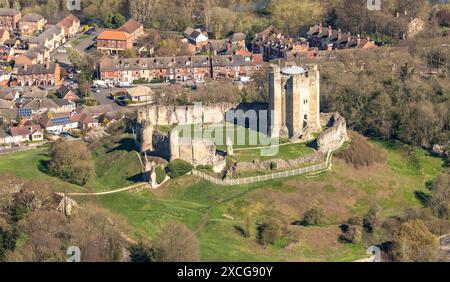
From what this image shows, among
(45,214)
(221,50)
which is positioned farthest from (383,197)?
(221,50)

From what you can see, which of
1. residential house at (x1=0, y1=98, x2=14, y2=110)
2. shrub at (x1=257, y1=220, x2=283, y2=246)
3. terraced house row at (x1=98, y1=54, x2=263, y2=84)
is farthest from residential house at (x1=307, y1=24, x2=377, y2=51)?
shrub at (x1=257, y1=220, x2=283, y2=246)

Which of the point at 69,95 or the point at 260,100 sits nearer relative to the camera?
the point at 260,100

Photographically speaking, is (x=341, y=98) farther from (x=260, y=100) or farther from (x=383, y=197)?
(x=383, y=197)

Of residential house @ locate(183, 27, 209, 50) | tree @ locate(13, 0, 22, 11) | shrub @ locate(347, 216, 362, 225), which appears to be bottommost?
shrub @ locate(347, 216, 362, 225)

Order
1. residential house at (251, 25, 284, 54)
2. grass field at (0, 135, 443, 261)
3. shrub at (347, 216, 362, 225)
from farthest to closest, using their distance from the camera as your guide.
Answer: residential house at (251, 25, 284, 54) → shrub at (347, 216, 362, 225) → grass field at (0, 135, 443, 261)

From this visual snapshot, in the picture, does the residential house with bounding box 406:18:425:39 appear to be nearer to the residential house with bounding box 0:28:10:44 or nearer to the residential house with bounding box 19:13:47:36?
the residential house with bounding box 19:13:47:36

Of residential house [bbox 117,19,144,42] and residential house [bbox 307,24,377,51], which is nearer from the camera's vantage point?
residential house [bbox 307,24,377,51]

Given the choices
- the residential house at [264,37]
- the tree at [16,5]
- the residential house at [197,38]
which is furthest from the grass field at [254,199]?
the tree at [16,5]

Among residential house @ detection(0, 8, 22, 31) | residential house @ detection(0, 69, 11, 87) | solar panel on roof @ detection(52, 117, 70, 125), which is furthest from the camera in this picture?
residential house @ detection(0, 8, 22, 31)

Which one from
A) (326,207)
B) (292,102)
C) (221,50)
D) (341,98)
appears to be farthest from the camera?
(221,50)
